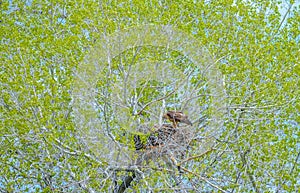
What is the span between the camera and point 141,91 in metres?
11.4

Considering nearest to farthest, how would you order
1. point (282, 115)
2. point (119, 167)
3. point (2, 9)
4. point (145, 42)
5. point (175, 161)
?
1. point (175, 161)
2. point (119, 167)
3. point (145, 42)
4. point (282, 115)
5. point (2, 9)

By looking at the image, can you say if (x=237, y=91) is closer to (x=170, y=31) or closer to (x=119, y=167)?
(x=170, y=31)

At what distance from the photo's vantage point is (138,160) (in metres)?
11.4

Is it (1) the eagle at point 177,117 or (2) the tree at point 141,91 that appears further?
(2) the tree at point 141,91

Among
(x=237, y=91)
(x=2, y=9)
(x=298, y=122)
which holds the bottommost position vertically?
(x=298, y=122)

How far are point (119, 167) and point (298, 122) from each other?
517 cm

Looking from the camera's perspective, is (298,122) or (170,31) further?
(298,122)

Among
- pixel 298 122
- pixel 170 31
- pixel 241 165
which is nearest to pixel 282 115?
pixel 298 122

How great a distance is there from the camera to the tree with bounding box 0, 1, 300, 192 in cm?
1159

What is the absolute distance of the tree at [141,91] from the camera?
11586 millimetres

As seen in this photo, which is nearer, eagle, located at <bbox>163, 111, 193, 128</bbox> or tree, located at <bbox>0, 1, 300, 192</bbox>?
eagle, located at <bbox>163, 111, 193, 128</bbox>

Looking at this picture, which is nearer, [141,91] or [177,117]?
[177,117]

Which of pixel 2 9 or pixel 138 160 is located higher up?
pixel 2 9

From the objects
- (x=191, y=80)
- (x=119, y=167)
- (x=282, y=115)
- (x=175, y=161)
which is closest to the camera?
(x=175, y=161)
